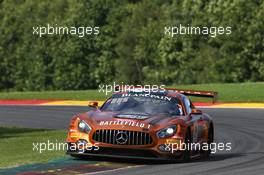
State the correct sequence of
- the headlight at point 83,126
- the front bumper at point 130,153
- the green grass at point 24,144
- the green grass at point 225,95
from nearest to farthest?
the front bumper at point 130,153 < the headlight at point 83,126 < the green grass at point 24,144 < the green grass at point 225,95

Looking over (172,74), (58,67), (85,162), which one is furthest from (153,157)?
(58,67)

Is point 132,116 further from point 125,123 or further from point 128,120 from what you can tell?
point 125,123

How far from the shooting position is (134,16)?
81.1 metres

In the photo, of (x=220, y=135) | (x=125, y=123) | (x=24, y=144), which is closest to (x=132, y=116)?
(x=125, y=123)

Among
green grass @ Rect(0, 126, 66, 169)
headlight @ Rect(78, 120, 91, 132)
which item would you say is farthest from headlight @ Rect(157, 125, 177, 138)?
green grass @ Rect(0, 126, 66, 169)

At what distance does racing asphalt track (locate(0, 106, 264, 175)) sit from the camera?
1305 cm

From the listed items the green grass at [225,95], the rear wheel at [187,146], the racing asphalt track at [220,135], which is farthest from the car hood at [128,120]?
the green grass at [225,95]

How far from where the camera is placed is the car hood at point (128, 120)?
45.9ft

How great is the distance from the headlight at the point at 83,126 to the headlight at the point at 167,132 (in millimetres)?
1211

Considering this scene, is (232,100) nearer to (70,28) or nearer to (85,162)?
(85,162)

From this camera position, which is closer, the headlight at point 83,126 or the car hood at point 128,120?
the car hood at point 128,120

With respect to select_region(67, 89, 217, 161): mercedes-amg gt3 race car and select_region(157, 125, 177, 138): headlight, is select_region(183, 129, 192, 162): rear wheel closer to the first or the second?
select_region(67, 89, 217, 161): mercedes-amg gt3 race car

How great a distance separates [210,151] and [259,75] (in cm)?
5253

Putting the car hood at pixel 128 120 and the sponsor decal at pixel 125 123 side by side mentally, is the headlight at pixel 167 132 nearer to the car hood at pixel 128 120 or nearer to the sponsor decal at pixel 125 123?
the car hood at pixel 128 120
